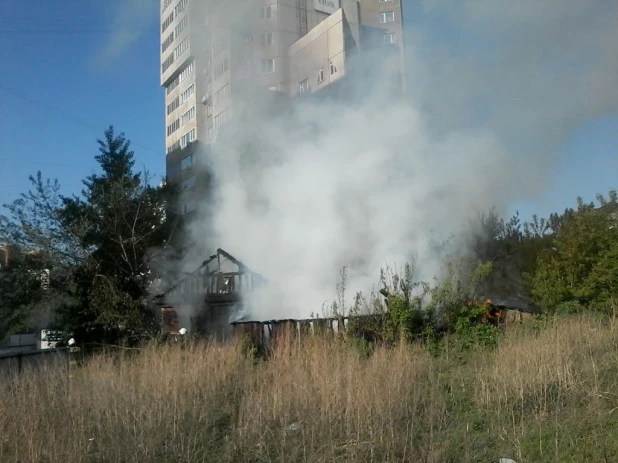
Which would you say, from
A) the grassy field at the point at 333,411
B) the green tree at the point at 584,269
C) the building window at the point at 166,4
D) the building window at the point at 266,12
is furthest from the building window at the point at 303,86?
the building window at the point at 166,4

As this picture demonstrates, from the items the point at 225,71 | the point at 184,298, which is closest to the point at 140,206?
the point at 184,298

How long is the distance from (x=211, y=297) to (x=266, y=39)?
469 inches

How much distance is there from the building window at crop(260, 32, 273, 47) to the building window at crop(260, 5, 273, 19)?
718 millimetres

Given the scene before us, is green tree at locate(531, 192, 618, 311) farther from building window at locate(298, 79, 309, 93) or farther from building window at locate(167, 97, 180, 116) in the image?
building window at locate(167, 97, 180, 116)

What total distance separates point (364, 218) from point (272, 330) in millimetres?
4418

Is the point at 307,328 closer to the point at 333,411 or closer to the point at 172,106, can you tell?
the point at 333,411

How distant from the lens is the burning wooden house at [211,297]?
17.3 meters

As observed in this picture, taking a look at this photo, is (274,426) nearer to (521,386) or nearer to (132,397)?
(132,397)

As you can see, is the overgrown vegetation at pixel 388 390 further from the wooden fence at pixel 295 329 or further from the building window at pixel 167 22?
the building window at pixel 167 22

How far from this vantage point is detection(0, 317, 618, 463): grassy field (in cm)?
552

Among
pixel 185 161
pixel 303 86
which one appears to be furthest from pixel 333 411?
pixel 185 161

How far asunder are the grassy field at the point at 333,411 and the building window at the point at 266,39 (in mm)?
17896

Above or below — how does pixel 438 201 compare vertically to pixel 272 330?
above

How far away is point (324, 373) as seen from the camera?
7512mm
